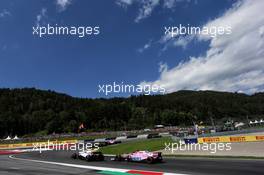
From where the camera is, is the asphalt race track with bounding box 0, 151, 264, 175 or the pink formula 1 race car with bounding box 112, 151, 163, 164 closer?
the asphalt race track with bounding box 0, 151, 264, 175

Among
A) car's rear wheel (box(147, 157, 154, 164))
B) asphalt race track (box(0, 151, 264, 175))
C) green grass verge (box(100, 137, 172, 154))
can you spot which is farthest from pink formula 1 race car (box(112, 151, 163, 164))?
green grass verge (box(100, 137, 172, 154))

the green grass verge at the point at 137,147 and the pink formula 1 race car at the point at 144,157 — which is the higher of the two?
the pink formula 1 race car at the point at 144,157

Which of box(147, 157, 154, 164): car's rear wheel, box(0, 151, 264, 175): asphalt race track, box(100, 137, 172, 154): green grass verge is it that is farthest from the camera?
box(100, 137, 172, 154): green grass verge

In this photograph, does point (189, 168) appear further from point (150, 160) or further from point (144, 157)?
point (144, 157)

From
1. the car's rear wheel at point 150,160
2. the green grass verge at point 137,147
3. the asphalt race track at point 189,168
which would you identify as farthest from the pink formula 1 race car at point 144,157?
the green grass verge at point 137,147

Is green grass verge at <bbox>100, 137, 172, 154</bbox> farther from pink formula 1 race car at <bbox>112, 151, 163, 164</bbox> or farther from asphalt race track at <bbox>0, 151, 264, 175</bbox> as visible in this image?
asphalt race track at <bbox>0, 151, 264, 175</bbox>

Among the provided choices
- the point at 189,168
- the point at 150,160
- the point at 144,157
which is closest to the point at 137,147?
the point at 144,157

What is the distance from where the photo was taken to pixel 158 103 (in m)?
194

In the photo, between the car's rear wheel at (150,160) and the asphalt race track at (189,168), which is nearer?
the asphalt race track at (189,168)

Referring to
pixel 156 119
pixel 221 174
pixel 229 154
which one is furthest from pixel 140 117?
pixel 221 174

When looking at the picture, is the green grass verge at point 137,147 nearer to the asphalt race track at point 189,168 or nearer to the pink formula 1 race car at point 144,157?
the pink formula 1 race car at point 144,157

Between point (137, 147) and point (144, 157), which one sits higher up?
point (144, 157)

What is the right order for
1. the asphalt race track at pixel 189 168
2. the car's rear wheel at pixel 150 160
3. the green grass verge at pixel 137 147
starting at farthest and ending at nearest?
the green grass verge at pixel 137 147 → the car's rear wheel at pixel 150 160 → the asphalt race track at pixel 189 168

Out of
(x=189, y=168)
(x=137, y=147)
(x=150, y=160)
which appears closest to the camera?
(x=189, y=168)
